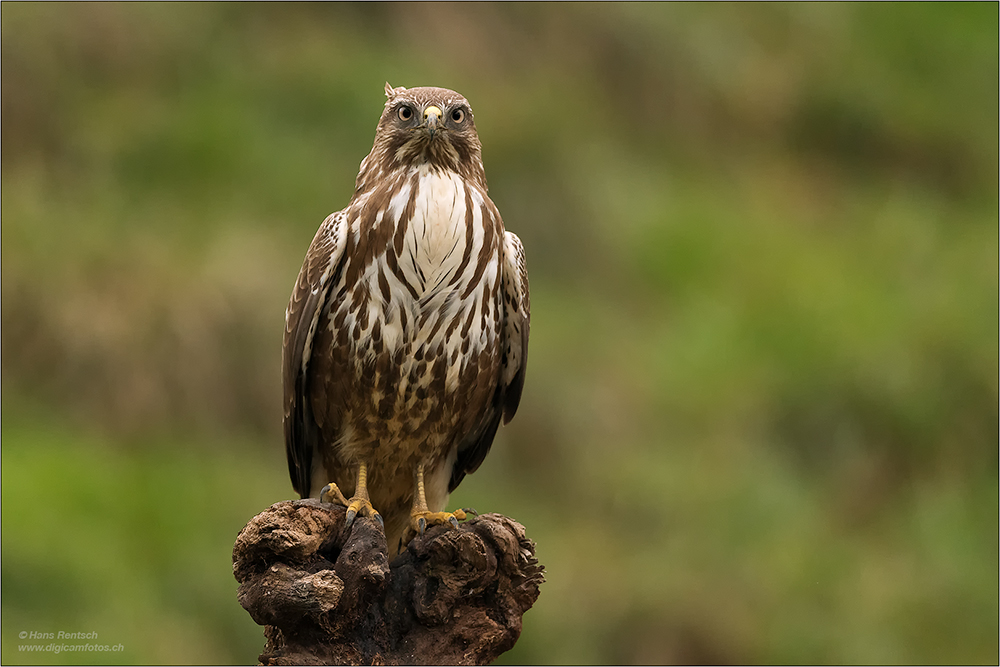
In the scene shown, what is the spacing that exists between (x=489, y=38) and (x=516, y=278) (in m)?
3.66

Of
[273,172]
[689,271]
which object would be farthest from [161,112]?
[689,271]

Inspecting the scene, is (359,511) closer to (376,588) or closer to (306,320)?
(376,588)

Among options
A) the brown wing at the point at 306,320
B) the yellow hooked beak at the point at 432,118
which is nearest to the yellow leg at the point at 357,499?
the brown wing at the point at 306,320

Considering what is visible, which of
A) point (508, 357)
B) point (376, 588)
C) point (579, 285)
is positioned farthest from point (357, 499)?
point (579, 285)

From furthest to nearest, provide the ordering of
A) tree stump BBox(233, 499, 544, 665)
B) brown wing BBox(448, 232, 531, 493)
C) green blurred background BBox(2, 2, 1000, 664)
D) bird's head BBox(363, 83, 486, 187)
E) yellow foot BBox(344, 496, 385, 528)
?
green blurred background BBox(2, 2, 1000, 664)
brown wing BBox(448, 232, 531, 493)
bird's head BBox(363, 83, 486, 187)
yellow foot BBox(344, 496, 385, 528)
tree stump BBox(233, 499, 544, 665)

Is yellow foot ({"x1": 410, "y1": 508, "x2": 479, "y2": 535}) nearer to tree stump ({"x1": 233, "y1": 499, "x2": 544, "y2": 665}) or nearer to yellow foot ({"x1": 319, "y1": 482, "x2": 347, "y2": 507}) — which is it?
tree stump ({"x1": 233, "y1": 499, "x2": 544, "y2": 665})

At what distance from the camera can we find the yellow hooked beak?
11.0ft

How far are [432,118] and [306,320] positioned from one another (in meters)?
0.77

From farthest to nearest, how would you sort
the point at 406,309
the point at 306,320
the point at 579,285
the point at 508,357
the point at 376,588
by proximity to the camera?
the point at 579,285 → the point at 508,357 → the point at 306,320 → the point at 406,309 → the point at 376,588

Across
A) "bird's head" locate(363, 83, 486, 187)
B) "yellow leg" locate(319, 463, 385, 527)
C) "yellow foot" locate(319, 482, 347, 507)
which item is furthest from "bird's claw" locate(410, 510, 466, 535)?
"bird's head" locate(363, 83, 486, 187)

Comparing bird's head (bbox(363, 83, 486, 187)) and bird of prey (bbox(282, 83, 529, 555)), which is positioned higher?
bird's head (bbox(363, 83, 486, 187))

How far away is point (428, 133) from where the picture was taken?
3.38 metres

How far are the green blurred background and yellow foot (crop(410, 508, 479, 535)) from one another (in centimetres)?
202

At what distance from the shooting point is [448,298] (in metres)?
3.48
